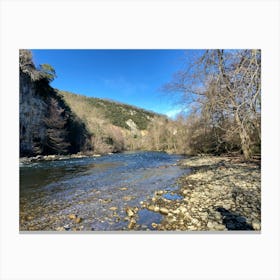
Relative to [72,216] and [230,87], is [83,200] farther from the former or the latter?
[230,87]

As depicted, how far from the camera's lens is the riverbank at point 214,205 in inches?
83.4

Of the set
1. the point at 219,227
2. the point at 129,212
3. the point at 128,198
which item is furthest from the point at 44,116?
the point at 219,227

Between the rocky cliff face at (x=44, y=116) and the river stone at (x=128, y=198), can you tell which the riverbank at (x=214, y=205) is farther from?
the rocky cliff face at (x=44, y=116)

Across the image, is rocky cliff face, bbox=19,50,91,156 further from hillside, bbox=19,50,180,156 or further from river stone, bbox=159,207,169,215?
river stone, bbox=159,207,169,215

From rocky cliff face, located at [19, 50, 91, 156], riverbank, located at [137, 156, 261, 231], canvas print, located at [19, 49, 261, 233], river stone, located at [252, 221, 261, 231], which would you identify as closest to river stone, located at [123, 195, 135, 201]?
canvas print, located at [19, 49, 261, 233]

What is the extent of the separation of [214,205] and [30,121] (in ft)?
17.4

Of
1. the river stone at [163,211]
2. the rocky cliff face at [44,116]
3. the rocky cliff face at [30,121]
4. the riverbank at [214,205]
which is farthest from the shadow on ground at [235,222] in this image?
the rocky cliff face at [44,116]

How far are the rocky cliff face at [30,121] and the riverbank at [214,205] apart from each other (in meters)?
3.31
